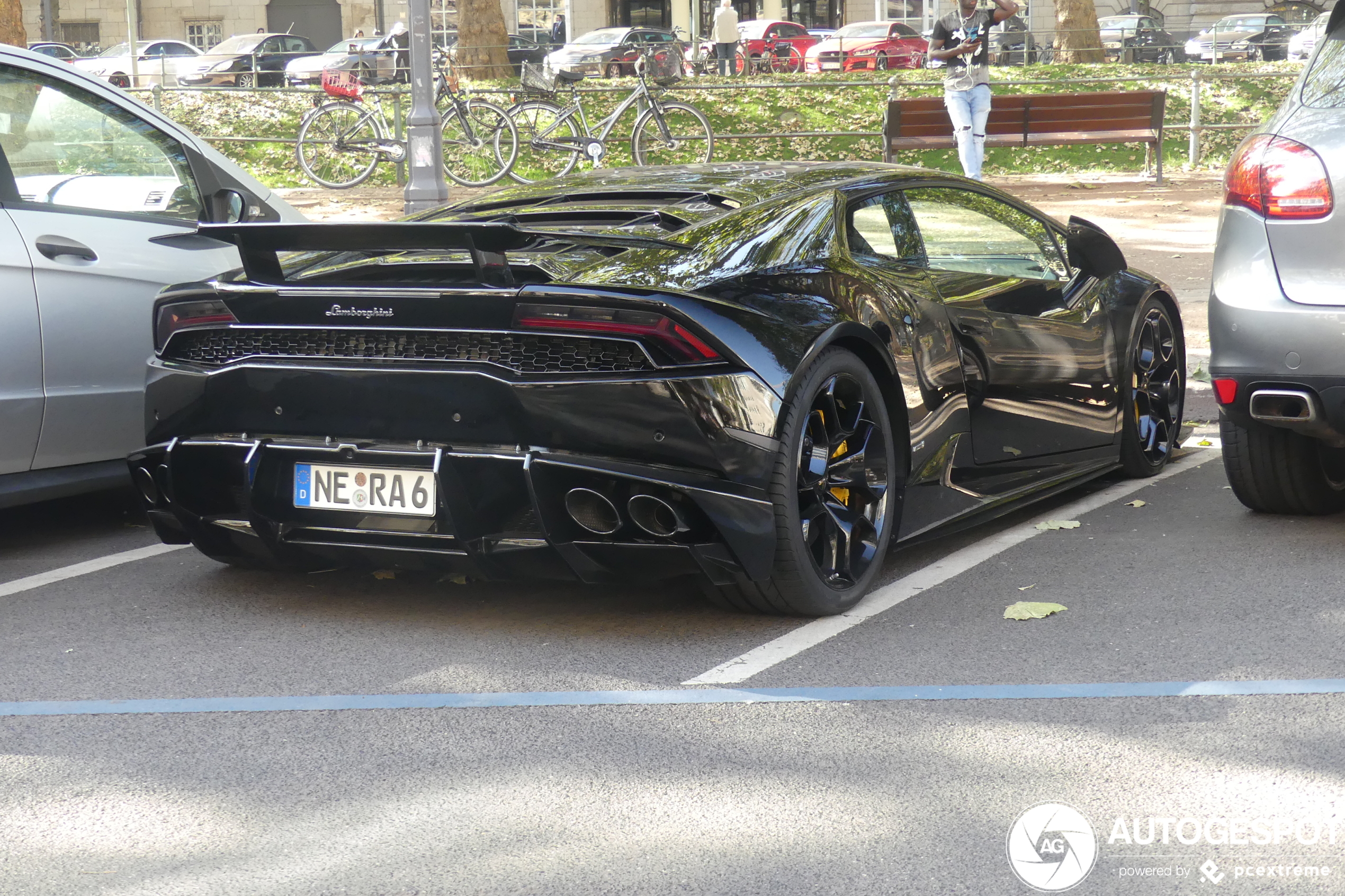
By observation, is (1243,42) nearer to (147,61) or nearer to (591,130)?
(591,130)

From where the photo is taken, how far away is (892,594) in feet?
15.5

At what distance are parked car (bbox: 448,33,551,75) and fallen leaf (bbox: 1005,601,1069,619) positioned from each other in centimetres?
1864

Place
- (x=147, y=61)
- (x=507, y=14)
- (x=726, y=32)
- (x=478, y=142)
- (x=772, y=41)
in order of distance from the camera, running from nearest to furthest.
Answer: (x=478, y=142), (x=726, y=32), (x=147, y=61), (x=772, y=41), (x=507, y=14)

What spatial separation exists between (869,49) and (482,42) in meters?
16.2

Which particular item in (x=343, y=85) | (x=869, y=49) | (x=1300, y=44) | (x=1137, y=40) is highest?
(x=869, y=49)

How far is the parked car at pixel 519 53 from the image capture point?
24.9 metres

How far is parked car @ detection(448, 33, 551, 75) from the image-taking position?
24906 millimetres

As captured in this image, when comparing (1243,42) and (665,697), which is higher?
(1243,42)

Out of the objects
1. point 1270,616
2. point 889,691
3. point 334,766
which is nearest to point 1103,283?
point 1270,616

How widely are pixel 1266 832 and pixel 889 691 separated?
3.43ft

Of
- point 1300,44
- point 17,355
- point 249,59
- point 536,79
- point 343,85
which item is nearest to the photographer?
point 17,355

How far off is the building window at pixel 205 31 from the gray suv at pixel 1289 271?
183 ft

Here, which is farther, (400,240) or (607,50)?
(607,50)

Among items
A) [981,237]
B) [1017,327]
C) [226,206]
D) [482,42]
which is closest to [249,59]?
[482,42]
